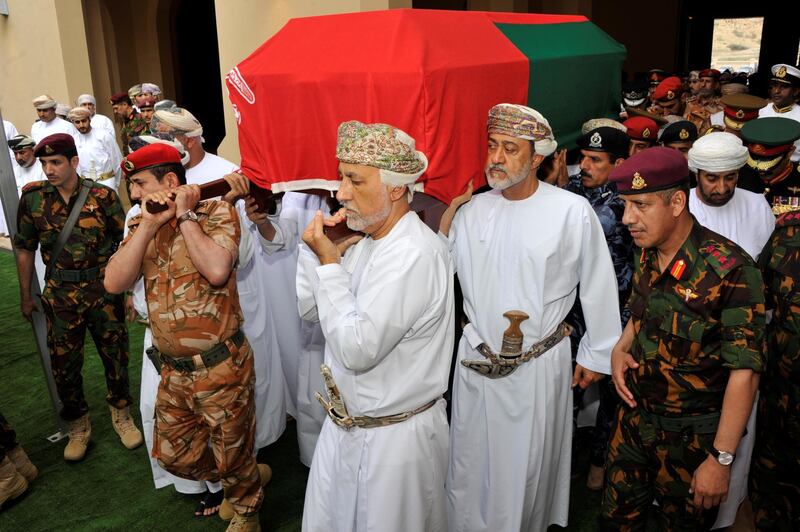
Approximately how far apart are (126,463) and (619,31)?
15.7 meters

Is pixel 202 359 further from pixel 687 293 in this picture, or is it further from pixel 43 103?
pixel 43 103

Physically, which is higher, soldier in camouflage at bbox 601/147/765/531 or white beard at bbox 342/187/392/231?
white beard at bbox 342/187/392/231

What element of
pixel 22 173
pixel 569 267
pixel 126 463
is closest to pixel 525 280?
pixel 569 267

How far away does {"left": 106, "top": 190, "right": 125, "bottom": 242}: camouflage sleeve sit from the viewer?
380 centimetres

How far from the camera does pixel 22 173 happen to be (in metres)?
7.30

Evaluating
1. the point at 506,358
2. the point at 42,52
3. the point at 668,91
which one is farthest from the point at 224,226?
the point at 42,52

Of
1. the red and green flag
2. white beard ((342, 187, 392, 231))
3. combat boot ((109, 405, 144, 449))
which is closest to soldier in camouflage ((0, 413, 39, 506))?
combat boot ((109, 405, 144, 449))

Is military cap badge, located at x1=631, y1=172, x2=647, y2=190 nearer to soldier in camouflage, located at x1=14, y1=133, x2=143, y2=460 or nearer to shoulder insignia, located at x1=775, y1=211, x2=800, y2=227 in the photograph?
shoulder insignia, located at x1=775, y1=211, x2=800, y2=227

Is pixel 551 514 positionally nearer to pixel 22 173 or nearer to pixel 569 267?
pixel 569 267

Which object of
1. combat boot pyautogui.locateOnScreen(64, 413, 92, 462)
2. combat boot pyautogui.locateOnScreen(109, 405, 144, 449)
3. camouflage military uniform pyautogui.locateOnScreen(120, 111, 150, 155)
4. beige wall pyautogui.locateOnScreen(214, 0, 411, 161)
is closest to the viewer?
combat boot pyautogui.locateOnScreen(64, 413, 92, 462)

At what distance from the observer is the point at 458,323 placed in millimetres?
3414

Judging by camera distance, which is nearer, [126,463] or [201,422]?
[201,422]

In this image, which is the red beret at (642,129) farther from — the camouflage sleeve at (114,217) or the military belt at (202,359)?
the camouflage sleeve at (114,217)

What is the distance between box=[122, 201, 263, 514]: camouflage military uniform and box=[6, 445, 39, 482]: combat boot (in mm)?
1243
